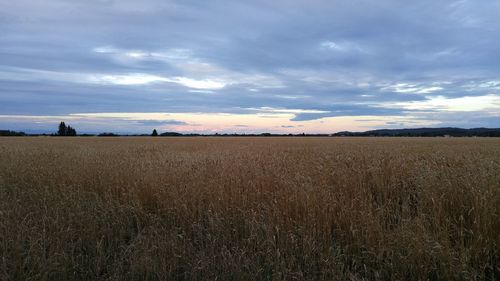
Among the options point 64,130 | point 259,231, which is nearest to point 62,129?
point 64,130

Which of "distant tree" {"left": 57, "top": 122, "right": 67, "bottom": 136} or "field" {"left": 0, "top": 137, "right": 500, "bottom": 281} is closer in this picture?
"field" {"left": 0, "top": 137, "right": 500, "bottom": 281}

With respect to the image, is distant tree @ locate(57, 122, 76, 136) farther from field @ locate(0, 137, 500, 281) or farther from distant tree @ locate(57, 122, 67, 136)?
field @ locate(0, 137, 500, 281)

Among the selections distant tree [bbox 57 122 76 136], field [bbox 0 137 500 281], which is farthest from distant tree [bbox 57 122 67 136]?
field [bbox 0 137 500 281]

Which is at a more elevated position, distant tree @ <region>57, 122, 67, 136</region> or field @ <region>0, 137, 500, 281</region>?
distant tree @ <region>57, 122, 67, 136</region>

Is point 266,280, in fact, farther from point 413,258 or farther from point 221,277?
point 413,258

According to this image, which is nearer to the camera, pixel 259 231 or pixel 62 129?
pixel 259 231

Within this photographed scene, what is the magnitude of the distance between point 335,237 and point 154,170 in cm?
536

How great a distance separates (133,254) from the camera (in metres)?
4.10

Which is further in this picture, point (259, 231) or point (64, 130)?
point (64, 130)

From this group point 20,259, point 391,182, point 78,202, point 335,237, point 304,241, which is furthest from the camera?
point 391,182

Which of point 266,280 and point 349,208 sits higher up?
point 349,208

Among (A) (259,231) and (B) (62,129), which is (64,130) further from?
(A) (259,231)

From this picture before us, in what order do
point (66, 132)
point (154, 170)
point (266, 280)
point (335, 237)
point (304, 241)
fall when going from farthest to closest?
point (66, 132), point (154, 170), point (335, 237), point (304, 241), point (266, 280)

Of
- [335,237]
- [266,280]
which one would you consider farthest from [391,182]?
[266,280]
